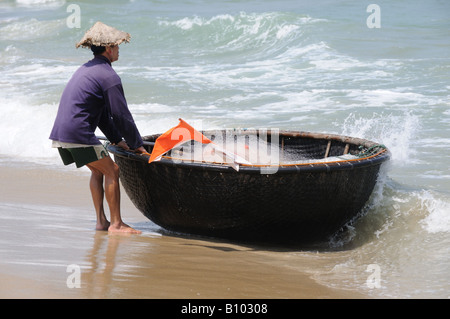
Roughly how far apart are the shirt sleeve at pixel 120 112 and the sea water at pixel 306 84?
1.54 metres

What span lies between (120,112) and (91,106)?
236 mm

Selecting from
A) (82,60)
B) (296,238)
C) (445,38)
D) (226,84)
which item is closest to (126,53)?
(82,60)

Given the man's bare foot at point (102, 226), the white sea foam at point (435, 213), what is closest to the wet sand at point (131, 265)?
the man's bare foot at point (102, 226)

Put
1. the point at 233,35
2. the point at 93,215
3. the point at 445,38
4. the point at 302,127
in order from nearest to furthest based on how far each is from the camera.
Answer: the point at 93,215, the point at 302,127, the point at 445,38, the point at 233,35

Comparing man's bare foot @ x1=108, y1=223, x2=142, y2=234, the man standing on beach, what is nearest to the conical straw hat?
the man standing on beach

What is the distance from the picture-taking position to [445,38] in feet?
53.2

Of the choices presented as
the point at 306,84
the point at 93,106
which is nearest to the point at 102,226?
the point at 93,106

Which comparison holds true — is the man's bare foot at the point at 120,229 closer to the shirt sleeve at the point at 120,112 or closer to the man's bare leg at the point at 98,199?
the man's bare leg at the point at 98,199

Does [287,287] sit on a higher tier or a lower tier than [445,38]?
lower

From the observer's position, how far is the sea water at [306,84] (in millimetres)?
5164

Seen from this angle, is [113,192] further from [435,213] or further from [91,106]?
[435,213]

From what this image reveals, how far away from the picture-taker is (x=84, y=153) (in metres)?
4.61
